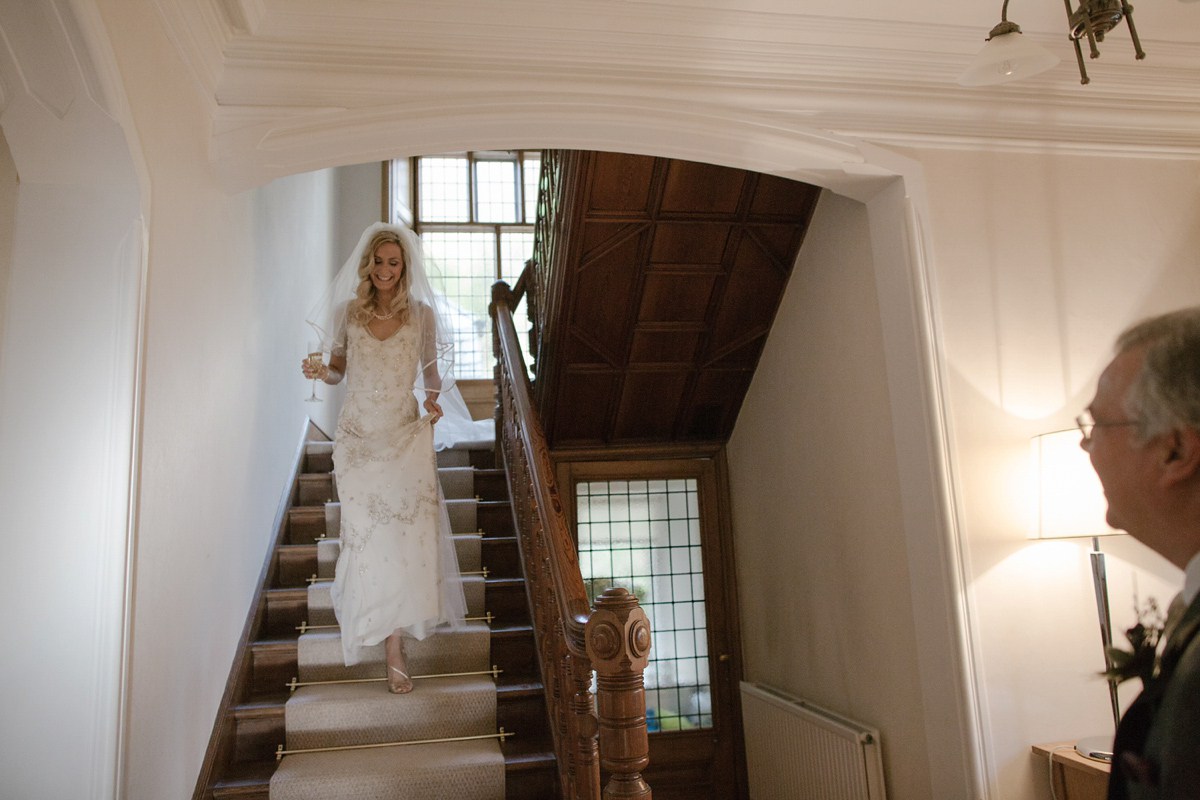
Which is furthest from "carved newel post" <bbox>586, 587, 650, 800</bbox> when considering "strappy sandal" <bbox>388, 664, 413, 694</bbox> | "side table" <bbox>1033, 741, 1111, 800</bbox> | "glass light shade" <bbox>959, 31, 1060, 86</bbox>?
"glass light shade" <bbox>959, 31, 1060, 86</bbox>

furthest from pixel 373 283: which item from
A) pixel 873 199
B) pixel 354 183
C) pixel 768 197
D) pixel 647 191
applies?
pixel 354 183

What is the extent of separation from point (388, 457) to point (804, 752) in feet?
8.62

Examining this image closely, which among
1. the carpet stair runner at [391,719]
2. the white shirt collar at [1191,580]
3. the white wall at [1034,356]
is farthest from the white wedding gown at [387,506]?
the white shirt collar at [1191,580]

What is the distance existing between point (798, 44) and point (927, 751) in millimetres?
2903

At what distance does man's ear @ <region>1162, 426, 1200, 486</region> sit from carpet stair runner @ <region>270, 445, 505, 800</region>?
267 cm

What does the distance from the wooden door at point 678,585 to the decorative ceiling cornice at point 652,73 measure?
2.72m

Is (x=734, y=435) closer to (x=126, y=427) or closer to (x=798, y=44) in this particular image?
(x=798, y=44)

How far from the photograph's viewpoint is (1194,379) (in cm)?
96

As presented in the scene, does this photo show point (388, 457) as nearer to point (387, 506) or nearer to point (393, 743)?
point (387, 506)

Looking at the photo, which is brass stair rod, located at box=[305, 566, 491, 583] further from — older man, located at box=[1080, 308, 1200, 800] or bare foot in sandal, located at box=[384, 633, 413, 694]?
older man, located at box=[1080, 308, 1200, 800]

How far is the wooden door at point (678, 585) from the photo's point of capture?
5258 millimetres

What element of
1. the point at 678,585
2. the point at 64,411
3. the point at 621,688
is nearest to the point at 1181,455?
the point at 621,688

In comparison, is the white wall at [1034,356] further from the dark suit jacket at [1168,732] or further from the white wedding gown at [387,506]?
the dark suit jacket at [1168,732]

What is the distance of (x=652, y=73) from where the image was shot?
132 inches
